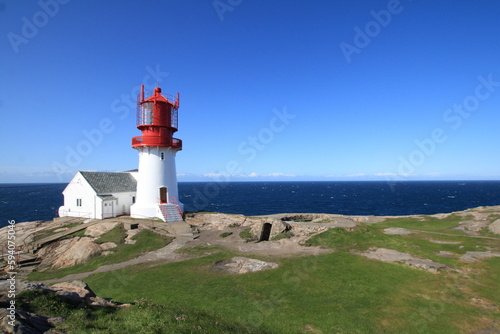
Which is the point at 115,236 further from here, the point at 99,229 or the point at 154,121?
the point at 154,121

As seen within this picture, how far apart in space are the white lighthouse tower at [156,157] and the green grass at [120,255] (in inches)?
237

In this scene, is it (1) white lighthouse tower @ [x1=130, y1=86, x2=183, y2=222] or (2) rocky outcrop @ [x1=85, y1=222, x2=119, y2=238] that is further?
(1) white lighthouse tower @ [x1=130, y1=86, x2=183, y2=222]

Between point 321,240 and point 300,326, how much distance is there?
1261cm

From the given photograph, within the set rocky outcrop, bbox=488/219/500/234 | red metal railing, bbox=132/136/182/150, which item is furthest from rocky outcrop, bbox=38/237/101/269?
rocky outcrop, bbox=488/219/500/234

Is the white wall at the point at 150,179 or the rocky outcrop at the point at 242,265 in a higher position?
the white wall at the point at 150,179

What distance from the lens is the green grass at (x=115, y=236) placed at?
26.2 meters

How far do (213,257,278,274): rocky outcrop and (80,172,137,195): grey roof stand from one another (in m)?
24.2

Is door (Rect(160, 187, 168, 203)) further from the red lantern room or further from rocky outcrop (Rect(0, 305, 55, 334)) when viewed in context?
rocky outcrop (Rect(0, 305, 55, 334))

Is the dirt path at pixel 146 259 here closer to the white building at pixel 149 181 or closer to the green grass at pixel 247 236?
the green grass at pixel 247 236

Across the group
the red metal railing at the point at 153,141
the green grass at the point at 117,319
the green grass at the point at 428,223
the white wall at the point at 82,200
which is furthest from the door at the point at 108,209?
the green grass at the point at 428,223

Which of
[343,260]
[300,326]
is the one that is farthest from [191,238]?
[300,326]

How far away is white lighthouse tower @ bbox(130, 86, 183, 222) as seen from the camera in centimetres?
3225

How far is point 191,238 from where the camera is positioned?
27.1m

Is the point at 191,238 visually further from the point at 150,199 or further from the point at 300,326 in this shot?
the point at 300,326
